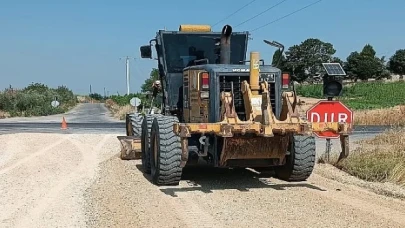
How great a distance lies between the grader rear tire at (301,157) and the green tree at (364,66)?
10896 centimetres

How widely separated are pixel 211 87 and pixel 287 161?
2088mm

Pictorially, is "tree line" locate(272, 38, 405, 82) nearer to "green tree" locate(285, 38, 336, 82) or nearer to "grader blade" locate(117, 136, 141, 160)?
"green tree" locate(285, 38, 336, 82)

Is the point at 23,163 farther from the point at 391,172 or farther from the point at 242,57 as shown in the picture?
the point at 391,172

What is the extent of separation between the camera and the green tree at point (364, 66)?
116m

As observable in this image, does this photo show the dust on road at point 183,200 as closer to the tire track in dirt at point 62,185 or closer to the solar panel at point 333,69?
the tire track in dirt at point 62,185

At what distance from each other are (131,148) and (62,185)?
3135 millimetres

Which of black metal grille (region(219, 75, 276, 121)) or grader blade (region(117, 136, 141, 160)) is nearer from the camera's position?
black metal grille (region(219, 75, 276, 121))

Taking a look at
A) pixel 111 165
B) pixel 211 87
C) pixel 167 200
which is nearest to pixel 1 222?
pixel 167 200

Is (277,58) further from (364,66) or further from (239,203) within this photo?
(364,66)

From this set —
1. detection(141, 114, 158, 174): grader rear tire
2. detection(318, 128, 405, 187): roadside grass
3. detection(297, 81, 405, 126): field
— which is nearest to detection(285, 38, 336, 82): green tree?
detection(297, 81, 405, 126): field

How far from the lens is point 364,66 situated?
381 ft

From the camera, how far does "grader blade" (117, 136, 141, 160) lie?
13.6 metres

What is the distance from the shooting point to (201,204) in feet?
28.6

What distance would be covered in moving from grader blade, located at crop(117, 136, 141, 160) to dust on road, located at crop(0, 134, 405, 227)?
15.8 inches
